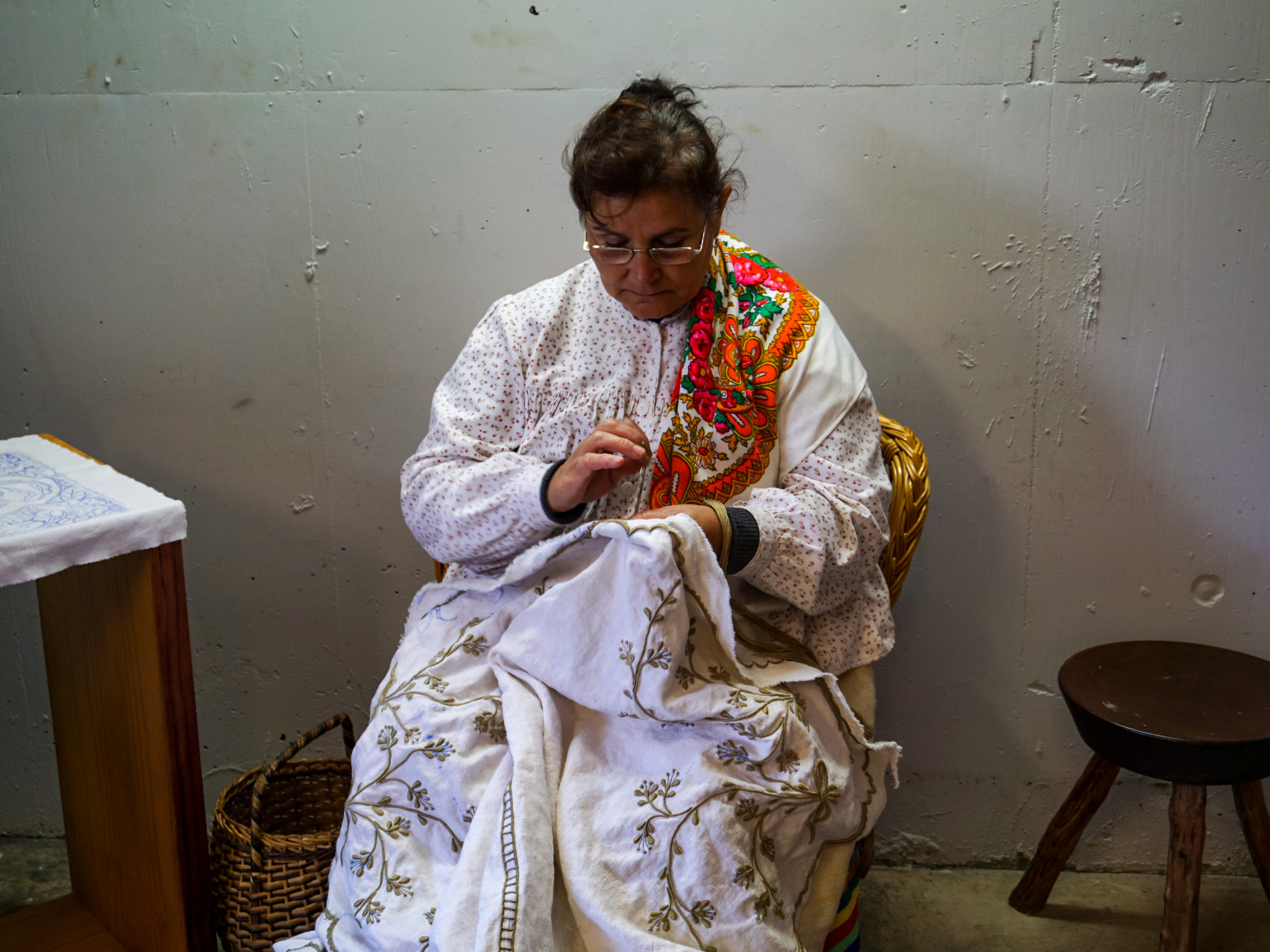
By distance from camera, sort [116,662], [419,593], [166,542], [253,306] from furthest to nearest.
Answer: [253,306], [419,593], [116,662], [166,542]

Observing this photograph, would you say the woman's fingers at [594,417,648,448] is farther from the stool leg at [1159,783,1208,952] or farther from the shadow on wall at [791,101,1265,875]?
the stool leg at [1159,783,1208,952]

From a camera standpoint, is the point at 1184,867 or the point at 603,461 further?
the point at 1184,867

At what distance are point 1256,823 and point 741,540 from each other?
1213 mm

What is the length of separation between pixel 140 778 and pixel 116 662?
19cm

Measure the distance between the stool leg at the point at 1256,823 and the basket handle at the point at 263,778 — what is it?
1614mm

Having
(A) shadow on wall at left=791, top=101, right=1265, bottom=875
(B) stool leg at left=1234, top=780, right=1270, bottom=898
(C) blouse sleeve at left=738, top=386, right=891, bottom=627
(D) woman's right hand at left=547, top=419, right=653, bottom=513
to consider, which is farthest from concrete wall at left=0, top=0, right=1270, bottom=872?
(D) woman's right hand at left=547, top=419, right=653, bottom=513

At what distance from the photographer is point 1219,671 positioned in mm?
1831

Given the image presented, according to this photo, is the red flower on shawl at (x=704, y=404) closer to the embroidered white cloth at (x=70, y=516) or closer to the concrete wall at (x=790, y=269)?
the concrete wall at (x=790, y=269)

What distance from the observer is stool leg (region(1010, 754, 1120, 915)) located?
1965 millimetres

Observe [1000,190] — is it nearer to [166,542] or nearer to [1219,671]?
[1219,671]

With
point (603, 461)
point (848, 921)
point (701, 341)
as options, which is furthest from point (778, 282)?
point (848, 921)

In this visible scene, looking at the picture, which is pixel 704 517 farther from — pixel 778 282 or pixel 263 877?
pixel 263 877

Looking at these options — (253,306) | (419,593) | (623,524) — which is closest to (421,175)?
(253,306)

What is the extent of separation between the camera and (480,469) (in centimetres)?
161
